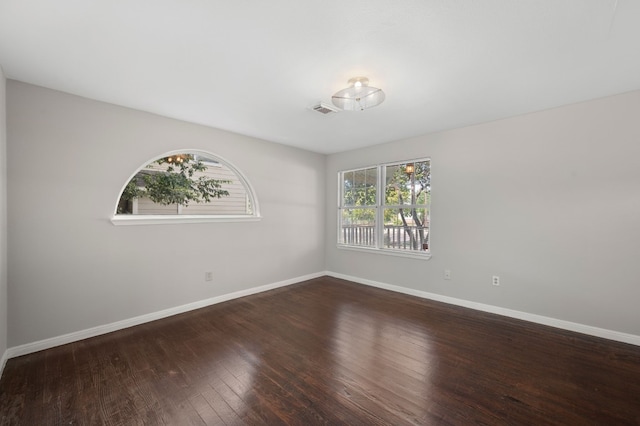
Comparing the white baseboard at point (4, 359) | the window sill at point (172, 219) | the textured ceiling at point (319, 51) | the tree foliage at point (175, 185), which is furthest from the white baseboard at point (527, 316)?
the white baseboard at point (4, 359)

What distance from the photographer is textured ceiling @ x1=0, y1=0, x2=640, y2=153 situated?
5.19 feet

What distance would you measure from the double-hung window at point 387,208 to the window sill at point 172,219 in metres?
1.83

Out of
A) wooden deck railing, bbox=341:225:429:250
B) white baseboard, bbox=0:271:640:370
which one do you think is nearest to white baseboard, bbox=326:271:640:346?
white baseboard, bbox=0:271:640:370

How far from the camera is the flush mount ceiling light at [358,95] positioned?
7.79ft

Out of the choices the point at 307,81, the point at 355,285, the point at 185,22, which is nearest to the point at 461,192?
the point at 355,285

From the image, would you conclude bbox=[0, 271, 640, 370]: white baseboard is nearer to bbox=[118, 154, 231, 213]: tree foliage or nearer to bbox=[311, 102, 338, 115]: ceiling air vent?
bbox=[118, 154, 231, 213]: tree foliage

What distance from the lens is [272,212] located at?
14.7 feet

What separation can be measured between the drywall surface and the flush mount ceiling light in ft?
6.71

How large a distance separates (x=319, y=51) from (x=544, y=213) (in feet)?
10.0

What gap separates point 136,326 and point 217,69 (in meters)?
2.88

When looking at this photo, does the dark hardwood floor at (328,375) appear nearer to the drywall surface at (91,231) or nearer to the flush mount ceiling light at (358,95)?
the drywall surface at (91,231)

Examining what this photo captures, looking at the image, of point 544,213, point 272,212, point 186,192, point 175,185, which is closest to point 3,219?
point 175,185

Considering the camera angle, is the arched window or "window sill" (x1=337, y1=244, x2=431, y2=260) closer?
the arched window

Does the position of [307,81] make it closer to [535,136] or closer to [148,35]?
[148,35]
